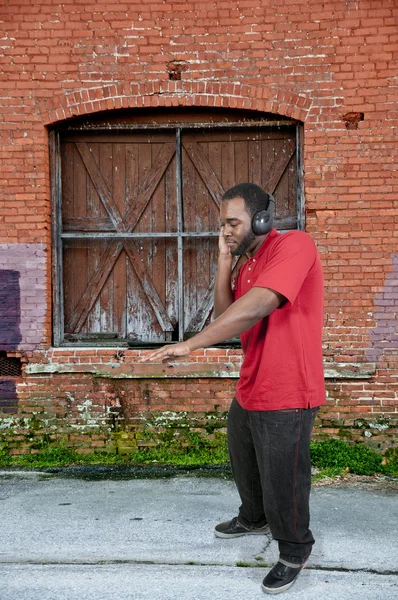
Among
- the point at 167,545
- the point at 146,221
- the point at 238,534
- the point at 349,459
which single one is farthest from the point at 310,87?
the point at 167,545

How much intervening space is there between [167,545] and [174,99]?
13.4ft

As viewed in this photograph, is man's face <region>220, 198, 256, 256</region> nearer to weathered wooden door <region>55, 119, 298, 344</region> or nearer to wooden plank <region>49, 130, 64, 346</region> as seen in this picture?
weathered wooden door <region>55, 119, 298, 344</region>

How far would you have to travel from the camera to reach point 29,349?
6559 millimetres

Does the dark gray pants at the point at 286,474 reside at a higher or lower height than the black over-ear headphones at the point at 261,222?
lower

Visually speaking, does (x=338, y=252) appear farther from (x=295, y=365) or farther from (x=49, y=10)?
Result: (x=49, y=10)

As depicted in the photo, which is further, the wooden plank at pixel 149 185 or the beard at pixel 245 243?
the wooden plank at pixel 149 185

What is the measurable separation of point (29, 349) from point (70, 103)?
242 cm

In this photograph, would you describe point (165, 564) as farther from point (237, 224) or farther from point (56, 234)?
point (56, 234)

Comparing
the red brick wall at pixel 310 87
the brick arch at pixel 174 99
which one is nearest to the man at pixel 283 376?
the red brick wall at pixel 310 87

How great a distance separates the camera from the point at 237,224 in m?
3.67

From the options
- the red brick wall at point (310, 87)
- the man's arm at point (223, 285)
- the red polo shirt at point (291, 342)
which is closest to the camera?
the red polo shirt at point (291, 342)

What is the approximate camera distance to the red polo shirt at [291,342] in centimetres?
347

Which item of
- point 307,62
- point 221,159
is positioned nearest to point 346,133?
point 307,62

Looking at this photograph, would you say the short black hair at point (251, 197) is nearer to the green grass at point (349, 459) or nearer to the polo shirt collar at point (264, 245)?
the polo shirt collar at point (264, 245)
